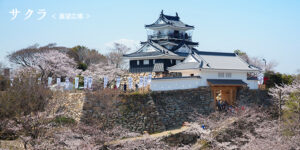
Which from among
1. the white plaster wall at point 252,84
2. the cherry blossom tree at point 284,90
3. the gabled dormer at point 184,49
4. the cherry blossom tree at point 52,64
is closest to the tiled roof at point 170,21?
the gabled dormer at point 184,49

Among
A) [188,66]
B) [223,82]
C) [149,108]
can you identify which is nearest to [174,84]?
[188,66]

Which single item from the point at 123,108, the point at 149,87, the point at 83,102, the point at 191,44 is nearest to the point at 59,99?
the point at 83,102

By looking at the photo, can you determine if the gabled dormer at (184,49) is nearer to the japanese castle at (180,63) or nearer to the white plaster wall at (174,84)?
the japanese castle at (180,63)

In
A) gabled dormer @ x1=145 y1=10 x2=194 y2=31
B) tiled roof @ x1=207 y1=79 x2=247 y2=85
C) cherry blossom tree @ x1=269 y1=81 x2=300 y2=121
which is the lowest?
cherry blossom tree @ x1=269 y1=81 x2=300 y2=121

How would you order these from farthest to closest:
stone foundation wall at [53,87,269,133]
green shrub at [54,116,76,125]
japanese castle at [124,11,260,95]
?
1. japanese castle at [124,11,260,95]
2. stone foundation wall at [53,87,269,133]
3. green shrub at [54,116,76,125]

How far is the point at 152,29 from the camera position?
3734 cm

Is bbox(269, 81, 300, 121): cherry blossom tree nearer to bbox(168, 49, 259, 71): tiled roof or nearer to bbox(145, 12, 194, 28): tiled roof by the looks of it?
bbox(168, 49, 259, 71): tiled roof

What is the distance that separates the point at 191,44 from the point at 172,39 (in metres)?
2.48

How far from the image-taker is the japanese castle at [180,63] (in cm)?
2694

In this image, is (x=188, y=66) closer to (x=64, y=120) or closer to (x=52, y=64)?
(x=64, y=120)

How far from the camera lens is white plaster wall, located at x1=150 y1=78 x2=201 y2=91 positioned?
25745 millimetres

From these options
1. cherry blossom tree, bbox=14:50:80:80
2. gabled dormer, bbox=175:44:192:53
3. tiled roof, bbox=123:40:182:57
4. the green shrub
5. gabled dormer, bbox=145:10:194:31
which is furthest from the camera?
gabled dormer, bbox=145:10:194:31

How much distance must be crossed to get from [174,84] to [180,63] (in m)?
3.66

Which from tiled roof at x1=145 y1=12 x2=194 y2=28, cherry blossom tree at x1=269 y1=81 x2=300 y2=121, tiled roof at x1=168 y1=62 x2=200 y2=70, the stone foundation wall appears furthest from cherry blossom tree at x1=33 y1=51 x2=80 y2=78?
cherry blossom tree at x1=269 y1=81 x2=300 y2=121
